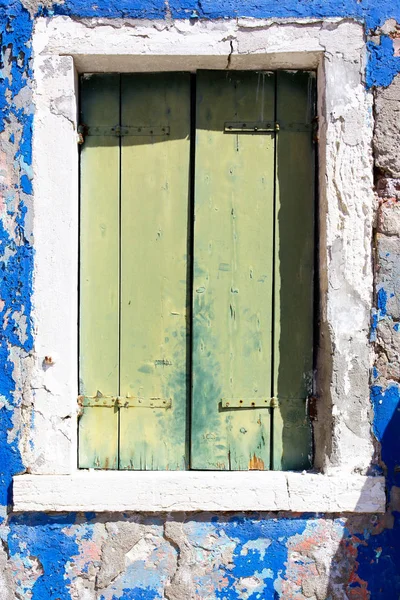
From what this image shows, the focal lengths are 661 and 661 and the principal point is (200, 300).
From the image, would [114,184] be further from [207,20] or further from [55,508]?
[55,508]

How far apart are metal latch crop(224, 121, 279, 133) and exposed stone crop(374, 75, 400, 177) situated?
0.43m

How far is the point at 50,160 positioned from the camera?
9.00ft

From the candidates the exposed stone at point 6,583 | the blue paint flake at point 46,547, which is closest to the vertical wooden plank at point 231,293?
the blue paint flake at point 46,547

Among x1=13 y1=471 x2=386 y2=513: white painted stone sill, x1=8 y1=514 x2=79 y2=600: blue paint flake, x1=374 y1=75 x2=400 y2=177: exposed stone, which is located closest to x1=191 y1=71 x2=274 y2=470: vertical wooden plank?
x1=13 y1=471 x2=386 y2=513: white painted stone sill

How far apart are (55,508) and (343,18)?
2.32 meters

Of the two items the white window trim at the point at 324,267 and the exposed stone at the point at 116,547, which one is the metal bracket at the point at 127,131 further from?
the exposed stone at the point at 116,547

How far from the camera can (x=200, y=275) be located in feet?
9.32

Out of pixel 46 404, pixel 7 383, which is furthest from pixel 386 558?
pixel 7 383

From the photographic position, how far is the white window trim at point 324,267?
8.82 feet

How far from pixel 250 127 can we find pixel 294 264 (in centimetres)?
62

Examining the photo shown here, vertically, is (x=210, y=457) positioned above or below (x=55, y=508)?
above

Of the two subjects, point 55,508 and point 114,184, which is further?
point 114,184

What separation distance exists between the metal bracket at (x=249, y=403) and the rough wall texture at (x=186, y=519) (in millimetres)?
425

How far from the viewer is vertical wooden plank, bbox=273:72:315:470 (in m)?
2.84
